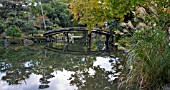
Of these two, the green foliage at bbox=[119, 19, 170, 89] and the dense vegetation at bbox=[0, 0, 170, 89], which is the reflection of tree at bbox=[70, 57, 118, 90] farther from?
the green foliage at bbox=[119, 19, 170, 89]

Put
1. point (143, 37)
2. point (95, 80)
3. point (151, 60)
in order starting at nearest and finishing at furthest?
point (151, 60), point (143, 37), point (95, 80)

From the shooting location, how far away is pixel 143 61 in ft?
12.0

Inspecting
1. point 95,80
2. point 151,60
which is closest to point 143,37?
point 151,60

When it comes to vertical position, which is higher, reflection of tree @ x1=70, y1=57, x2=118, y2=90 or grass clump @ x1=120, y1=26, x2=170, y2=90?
grass clump @ x1=120, y1=26, x2=170, y2=90

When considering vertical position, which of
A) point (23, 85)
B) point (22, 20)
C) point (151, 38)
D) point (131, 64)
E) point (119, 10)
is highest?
point (22, 20)

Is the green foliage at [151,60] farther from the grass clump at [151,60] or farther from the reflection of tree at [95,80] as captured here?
the reflection of tree at [95,80]

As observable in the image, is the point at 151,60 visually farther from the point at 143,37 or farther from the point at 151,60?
the point at 143,37

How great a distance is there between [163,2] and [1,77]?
449cm

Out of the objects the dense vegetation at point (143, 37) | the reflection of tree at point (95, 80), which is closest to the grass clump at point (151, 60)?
the dense vegetation at point (143, 37)

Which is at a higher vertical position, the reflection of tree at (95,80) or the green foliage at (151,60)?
the green foliage at (151,60)

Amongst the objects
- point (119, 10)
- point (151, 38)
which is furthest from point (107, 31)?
point (151, 38)

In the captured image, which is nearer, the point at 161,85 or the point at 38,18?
the point at 161,85

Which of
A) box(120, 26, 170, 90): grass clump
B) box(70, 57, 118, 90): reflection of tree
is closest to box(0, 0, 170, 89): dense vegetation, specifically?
box(120, 26, 170, 90): grass clump

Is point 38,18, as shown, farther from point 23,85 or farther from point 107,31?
point 23,85
